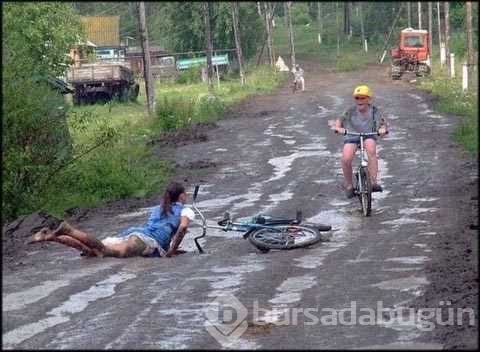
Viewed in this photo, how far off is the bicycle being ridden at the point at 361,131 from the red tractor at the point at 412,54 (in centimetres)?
3922

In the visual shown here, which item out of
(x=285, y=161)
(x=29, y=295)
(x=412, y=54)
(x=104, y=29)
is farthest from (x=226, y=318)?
(x=412, y=54)

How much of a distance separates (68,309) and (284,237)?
3.71m

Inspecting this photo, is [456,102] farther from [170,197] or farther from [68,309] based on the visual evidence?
[68,309]

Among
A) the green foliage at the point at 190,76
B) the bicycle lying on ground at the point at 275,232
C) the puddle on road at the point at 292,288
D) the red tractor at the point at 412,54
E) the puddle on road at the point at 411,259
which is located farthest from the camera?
the green foliage at the point at 190,76

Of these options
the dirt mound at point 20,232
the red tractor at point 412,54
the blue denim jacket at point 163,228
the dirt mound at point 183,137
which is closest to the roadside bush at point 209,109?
the dirt mound at point 183,137

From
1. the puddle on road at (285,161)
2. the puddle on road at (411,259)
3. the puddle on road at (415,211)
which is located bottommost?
the puddle on road at (285,161)

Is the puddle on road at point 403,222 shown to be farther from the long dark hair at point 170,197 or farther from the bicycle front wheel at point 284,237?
the long dark hair at point 170,197

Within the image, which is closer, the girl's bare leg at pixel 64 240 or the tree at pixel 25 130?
the girl's bare leg at pixel 64 240

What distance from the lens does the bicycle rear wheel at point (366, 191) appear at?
579 inches

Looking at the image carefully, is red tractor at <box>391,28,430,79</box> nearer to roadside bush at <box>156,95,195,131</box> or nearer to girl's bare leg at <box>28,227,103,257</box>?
roadside bush at <box>156,95,195,131</box>

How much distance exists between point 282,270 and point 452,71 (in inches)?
1382

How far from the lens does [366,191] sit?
14.7 metres

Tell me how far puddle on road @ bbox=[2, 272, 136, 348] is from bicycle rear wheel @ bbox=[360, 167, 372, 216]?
4.53m

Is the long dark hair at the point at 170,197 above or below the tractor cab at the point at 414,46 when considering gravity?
above
